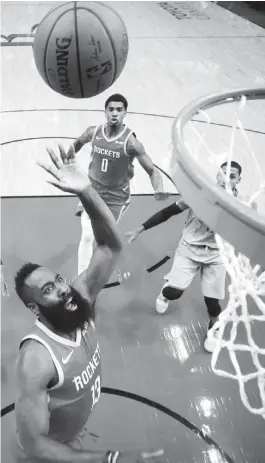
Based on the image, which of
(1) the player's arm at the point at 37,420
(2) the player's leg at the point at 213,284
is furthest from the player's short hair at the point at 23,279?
(2) the player's leg at the point at 213,284

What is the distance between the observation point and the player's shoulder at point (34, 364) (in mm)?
1776

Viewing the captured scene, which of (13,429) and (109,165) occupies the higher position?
(109,165)

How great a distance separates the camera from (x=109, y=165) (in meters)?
3.47

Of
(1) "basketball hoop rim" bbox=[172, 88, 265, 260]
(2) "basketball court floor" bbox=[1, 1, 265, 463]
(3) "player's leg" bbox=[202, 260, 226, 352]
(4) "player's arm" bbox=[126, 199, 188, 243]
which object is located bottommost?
(2) "basketball court floor" bbox=[1, 1, 265, 463]

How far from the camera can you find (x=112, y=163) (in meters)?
3.47

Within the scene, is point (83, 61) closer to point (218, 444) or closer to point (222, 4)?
point (218, 444)

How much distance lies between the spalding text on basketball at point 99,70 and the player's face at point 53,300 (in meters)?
1.14

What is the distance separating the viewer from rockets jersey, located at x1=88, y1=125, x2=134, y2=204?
346cm

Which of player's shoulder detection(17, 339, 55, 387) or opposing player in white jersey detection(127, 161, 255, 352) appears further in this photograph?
opposing player in white jersey detection(127, 161, 255, 352)

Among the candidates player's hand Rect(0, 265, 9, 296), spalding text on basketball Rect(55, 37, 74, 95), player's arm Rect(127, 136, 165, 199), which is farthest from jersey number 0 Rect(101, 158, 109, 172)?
player's hand Rect(0, 265, 9, 296)

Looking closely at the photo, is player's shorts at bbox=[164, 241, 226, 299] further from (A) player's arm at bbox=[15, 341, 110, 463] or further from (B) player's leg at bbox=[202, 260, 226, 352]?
(A) player's arm at bbox=[15, 341, 110, 463]

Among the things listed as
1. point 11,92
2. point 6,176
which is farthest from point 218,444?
point 11,92

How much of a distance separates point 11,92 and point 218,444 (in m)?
5.64

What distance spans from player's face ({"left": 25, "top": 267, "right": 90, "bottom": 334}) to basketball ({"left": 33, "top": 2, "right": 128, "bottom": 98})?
1126 millimetres
